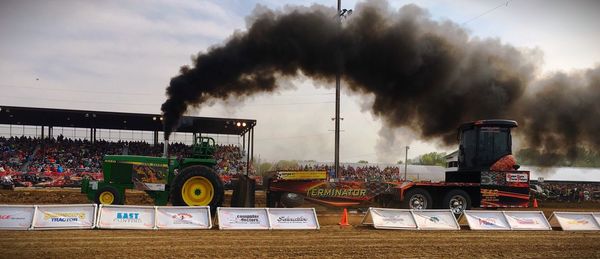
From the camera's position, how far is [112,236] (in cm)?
1151

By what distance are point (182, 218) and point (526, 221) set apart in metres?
9.99

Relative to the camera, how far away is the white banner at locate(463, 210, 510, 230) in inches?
587

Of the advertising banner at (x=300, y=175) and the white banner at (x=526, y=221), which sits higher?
the advertising banner at (x=300, y=175)

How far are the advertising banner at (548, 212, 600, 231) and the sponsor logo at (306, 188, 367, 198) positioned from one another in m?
5.89

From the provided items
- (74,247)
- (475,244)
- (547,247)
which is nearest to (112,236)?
(74,247)

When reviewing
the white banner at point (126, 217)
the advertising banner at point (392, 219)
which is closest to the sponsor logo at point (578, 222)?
the advertising banner at point (392, 219)

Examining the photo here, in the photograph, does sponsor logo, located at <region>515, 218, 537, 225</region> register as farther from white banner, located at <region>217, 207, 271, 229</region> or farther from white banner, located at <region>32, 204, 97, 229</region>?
white banner, located at <region>32, 204, 97, 229</region>

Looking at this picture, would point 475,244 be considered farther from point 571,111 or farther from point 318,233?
point 571,111

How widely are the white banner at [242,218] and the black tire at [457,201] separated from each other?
21.7 feet

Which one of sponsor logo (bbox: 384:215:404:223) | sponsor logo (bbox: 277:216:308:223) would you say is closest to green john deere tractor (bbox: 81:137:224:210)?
sponsor logo (bbox: 277:216:308:223)

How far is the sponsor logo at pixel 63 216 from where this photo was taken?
1247 cm

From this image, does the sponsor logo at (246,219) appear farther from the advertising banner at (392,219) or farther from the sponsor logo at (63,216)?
the sponsor logo at (63,216)

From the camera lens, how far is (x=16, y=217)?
12.2 metres

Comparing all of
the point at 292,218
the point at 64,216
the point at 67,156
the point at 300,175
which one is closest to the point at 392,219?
the point at 292,218
